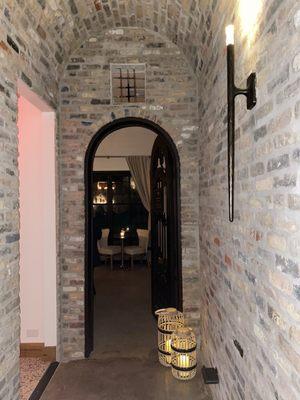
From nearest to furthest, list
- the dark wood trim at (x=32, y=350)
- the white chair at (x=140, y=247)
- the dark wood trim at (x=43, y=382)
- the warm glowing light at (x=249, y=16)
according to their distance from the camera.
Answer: the warm glowing light at (x=249, y=16)
the dark wood trim at (x=43, y=382)
the dark wood trim at (x=32, y=350)
the white chair at (x=140, y=247)

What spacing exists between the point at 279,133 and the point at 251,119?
389mm

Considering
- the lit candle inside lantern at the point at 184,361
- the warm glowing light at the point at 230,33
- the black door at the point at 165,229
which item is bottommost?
the lit candle inside lantern at the point at 184,361

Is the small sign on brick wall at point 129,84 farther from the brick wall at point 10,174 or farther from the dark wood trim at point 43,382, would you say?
the dark wood trim at point 43,382

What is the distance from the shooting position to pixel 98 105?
3363 millimetres

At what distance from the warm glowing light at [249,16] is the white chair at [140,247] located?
21.2 ft

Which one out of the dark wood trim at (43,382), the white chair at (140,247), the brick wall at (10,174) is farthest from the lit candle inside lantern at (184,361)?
the white chair at (140,247)

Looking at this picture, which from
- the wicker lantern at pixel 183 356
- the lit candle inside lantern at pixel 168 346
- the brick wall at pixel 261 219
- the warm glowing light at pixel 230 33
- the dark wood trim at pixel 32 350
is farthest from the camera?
the dark wood trim at pixel 32 350

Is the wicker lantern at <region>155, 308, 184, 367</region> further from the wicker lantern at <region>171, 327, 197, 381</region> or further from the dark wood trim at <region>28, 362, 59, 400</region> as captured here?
the dark wood trim at <region>28, 362, 59, 400</region>

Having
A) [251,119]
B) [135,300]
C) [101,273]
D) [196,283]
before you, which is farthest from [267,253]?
[101,273]

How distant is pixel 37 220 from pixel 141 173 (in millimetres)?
4823

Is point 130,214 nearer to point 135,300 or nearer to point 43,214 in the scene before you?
point 135,300

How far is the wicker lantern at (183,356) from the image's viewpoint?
287 cm

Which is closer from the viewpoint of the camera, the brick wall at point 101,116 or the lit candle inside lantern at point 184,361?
the lit candle inside lantern at point 184,361

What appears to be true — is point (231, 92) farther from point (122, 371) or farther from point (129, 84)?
point (122, 371)
